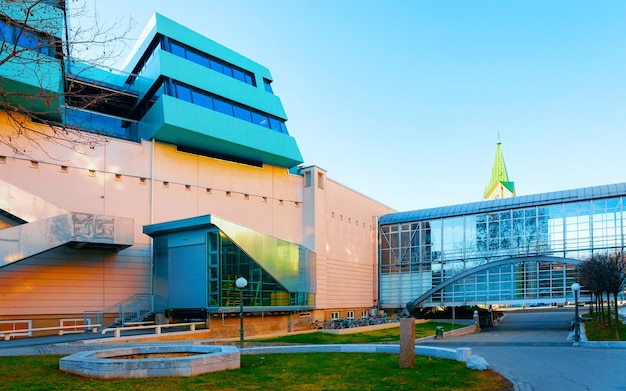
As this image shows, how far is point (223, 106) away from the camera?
36219 mm

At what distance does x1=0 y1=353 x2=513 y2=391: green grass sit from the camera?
441 inches

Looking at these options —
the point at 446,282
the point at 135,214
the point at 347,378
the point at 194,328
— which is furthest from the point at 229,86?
the point at 347,378

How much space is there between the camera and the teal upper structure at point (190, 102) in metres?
32.1

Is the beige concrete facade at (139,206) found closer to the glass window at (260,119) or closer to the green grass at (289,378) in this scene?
the glass window at (260,119)

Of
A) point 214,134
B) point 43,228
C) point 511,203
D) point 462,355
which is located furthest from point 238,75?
point 462,355

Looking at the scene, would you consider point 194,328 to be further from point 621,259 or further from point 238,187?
point 621,259

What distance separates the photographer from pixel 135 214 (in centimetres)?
3056

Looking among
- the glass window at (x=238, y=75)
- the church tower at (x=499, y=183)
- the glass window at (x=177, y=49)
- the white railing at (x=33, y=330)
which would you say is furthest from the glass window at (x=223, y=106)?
the church tower at (x=499, y=183)

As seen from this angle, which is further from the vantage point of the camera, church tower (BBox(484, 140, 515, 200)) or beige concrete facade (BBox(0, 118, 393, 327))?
church tower (BBox(484, 140, 515, 200))

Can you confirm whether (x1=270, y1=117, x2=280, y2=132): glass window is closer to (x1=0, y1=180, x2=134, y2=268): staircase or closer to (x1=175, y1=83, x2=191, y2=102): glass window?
(x1=175, y1=83, x2=191, y2=102): glass window

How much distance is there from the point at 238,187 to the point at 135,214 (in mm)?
8254

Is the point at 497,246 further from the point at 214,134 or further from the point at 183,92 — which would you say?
the point at 183,92

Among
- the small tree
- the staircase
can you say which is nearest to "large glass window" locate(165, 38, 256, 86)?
the staircase

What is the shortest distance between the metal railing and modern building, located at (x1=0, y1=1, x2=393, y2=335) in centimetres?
8
